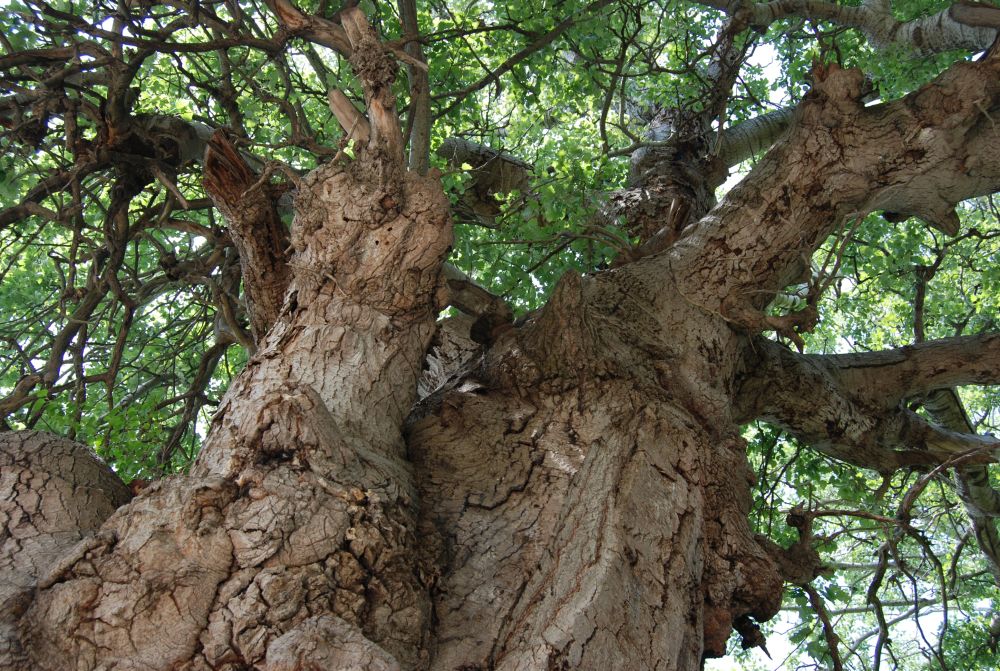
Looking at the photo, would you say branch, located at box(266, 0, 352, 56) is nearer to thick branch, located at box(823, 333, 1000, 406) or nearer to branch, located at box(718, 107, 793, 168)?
thick branch, located at box(823, 333, 1000, 406)

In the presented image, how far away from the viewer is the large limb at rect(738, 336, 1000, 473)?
12.8 ft

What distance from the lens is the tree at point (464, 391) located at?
1949 millimetres

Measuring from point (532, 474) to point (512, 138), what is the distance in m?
5.97

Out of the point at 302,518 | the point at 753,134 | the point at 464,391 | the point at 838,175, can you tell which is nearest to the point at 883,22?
the point at 753,134

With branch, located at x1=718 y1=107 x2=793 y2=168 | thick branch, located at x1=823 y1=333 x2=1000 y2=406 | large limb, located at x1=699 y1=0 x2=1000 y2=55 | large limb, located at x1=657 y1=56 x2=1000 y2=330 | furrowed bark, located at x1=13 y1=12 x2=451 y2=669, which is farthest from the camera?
branch, located at x1=718 y1=107 x2=793 y2=168

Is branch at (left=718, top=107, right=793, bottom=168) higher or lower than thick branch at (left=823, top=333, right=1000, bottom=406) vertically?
higher

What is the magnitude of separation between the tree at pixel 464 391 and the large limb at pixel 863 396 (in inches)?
0.7

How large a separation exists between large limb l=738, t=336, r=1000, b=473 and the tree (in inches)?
0.7

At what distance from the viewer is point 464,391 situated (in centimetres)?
296

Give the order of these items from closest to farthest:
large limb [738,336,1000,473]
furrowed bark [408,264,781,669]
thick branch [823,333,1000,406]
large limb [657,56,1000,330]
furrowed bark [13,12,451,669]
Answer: furrowed bark [13,12,451,669] → furrowed bark [408,264,781,669] → large limb [657,56,1000,330] → large limb [738,336,1000,473] → thick branch [823,333,1000,406]

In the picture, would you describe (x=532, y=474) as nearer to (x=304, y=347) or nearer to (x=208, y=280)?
(x=304, y=347)

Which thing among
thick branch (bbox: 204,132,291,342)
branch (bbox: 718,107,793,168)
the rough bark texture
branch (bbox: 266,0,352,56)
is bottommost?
the rough bark texture

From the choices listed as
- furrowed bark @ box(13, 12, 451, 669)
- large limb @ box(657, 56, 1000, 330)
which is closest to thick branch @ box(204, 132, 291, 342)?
furrowed bark @ box(13, 12, 451, 669)

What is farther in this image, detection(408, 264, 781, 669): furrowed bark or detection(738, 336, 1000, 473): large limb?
detection(738, 336, 1000, 473): large limb
